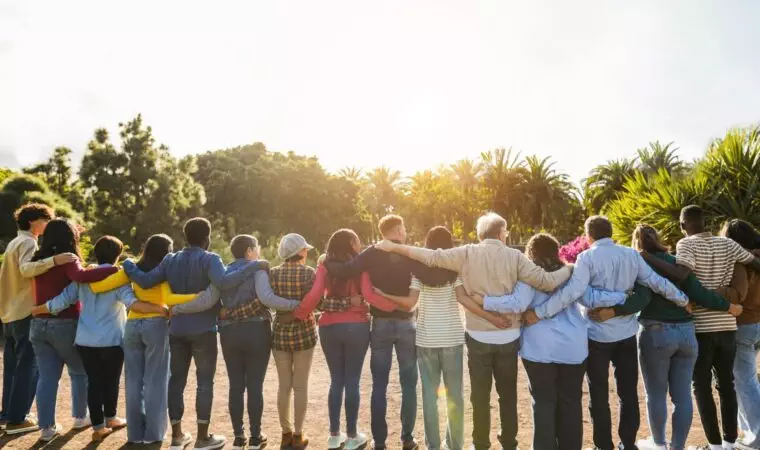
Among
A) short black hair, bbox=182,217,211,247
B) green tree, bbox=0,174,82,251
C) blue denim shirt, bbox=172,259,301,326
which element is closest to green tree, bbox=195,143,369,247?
green tree, bbox=0,174,82,251

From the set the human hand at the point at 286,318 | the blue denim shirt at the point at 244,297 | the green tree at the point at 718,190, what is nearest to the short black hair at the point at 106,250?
the blue denim shirt at the point at 244,297

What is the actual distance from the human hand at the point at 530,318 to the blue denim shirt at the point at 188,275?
93.0 inches

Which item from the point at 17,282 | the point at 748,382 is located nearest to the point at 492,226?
the point at 748,382

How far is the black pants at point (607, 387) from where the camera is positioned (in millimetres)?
4211

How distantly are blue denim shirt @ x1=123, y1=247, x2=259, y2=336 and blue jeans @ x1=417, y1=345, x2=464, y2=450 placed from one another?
1.77 metres

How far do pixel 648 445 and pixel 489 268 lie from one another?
6.90ft

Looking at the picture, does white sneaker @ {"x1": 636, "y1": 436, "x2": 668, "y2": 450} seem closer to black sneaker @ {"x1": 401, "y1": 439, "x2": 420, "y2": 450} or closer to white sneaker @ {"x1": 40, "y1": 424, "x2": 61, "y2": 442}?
black sneaker @ {"x1": 401, "y1": 439, "x2": 420, "y2": 450}

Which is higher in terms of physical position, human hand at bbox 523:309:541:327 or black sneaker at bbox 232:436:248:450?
human hand at bbox 523:309:541:327

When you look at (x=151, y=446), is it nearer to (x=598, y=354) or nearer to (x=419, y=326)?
(x=419, y=326)

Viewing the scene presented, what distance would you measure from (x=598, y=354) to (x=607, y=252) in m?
0.83

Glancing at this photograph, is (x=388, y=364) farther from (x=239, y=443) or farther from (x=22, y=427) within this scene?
(x=22, y=427)

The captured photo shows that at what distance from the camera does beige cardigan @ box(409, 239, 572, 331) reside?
4141mm

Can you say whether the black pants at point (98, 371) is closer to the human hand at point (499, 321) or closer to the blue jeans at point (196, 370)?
the blue jeans at point (196, 370)

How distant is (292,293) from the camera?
471 cm
